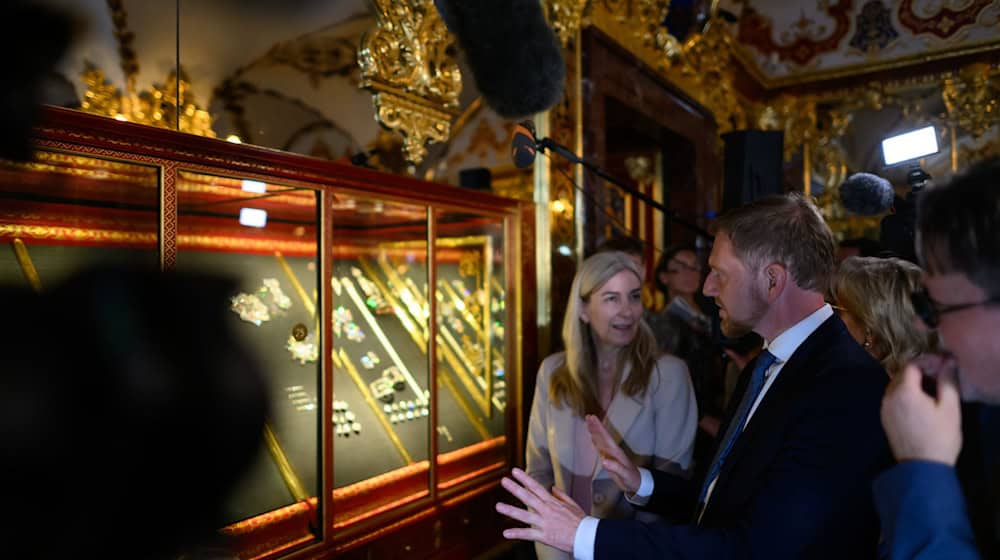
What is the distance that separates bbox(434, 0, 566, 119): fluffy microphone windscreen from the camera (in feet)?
4.96

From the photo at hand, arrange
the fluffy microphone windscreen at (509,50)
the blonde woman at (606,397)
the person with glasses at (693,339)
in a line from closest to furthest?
the fluffy microphone windscreen at (509,50)
the blonde woman at (606,397)
the person with glasses at (693,339)

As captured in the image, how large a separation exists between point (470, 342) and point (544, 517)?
2.02m

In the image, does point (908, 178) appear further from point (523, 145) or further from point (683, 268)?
point (683, 268)

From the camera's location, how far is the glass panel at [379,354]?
265cm

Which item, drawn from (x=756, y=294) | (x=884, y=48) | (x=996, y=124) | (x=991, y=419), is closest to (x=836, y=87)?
(x=884, y=48)

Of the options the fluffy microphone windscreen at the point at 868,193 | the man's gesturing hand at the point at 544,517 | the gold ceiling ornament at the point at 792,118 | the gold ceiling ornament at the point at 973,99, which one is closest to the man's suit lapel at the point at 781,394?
the man's gesturing hand at the point at 544,517

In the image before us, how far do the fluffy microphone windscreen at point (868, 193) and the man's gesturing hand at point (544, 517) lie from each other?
1742mm

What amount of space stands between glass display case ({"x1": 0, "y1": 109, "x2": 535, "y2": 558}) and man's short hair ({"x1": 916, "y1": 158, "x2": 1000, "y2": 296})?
1473mm

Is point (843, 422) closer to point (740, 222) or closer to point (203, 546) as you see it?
point (740, 222)

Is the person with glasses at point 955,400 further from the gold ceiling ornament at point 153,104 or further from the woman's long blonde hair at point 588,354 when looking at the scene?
the gold ceiling ornament at point 153,104

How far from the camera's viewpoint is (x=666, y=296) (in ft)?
14.0

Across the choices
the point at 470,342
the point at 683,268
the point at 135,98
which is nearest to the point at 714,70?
the point at 683,268

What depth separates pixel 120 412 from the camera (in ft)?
1.97

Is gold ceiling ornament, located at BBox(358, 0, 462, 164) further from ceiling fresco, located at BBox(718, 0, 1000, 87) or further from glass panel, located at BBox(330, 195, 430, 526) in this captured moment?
ceiling fresco, located at BBox(718, 0, 1000, 87)
